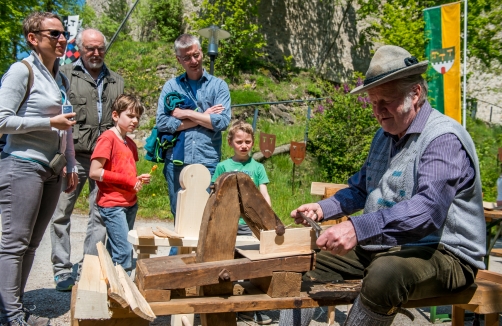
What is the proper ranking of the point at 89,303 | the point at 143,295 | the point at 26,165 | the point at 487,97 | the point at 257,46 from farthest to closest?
1. the point at 487,97
2. the point at 257,46
3. the point at 26,165
4. the point at 143,295
5. the point at 89,303

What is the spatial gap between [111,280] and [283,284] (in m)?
0.72

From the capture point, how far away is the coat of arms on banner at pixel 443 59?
8797 millimetres

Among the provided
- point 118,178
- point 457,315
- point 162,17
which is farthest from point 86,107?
point 162,17

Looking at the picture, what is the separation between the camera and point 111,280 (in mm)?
2049

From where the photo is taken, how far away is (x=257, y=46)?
690 inches


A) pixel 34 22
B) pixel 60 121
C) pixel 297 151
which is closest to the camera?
pixel 60 121

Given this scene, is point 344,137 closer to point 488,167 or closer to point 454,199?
point 488,167

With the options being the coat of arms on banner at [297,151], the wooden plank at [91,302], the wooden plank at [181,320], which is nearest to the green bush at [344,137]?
the coat of arms on banner at [297,151]

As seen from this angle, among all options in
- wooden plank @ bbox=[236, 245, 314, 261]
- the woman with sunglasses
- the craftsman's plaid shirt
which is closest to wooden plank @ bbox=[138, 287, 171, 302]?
wooden plank @ bbox=[236, 245, 314, 261]

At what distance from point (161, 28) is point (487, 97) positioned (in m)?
14.4

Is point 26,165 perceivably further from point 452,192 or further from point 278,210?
point 278,210

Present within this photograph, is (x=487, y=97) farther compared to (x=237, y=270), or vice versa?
(x=487, y=97)

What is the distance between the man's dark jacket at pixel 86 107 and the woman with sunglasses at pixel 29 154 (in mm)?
888

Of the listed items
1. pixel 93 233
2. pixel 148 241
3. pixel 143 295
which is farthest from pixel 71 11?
pixel 143 295
